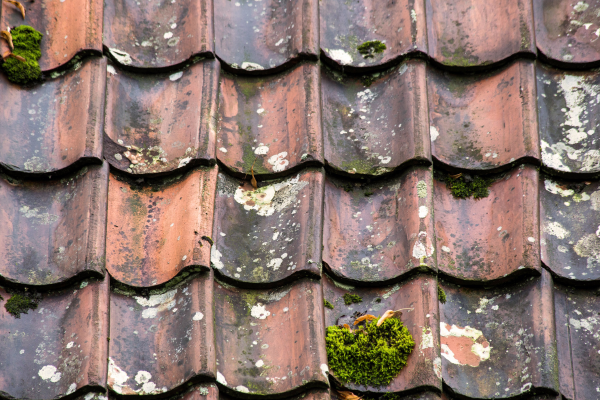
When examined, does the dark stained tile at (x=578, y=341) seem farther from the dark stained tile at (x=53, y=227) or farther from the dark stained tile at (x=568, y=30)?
the dark stained tile at (x=53, y=227)

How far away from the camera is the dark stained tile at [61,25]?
2.44 metres

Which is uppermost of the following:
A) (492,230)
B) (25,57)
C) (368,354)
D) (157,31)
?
(157,31)

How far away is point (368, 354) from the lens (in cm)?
196

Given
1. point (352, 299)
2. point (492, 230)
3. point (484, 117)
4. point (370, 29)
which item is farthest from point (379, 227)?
point (370, 29)

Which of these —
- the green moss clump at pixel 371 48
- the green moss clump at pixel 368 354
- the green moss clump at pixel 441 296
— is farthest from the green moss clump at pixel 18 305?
the green moss clump at pixel 371 48

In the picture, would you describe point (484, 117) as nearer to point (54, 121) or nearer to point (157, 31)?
point (157, 31)

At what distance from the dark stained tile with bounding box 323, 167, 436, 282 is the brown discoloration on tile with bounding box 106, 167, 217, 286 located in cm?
43

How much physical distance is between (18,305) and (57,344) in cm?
18

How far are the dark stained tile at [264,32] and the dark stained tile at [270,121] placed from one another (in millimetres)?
73

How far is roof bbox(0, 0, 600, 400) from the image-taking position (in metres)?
1.93

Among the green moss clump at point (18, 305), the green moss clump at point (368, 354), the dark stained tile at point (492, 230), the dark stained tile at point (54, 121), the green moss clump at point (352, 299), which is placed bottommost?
the green moss clump at point (368, 354)

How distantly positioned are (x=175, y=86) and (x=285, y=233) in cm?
76

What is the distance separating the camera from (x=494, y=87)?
2.62 m

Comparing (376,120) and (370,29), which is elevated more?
(370,29)
